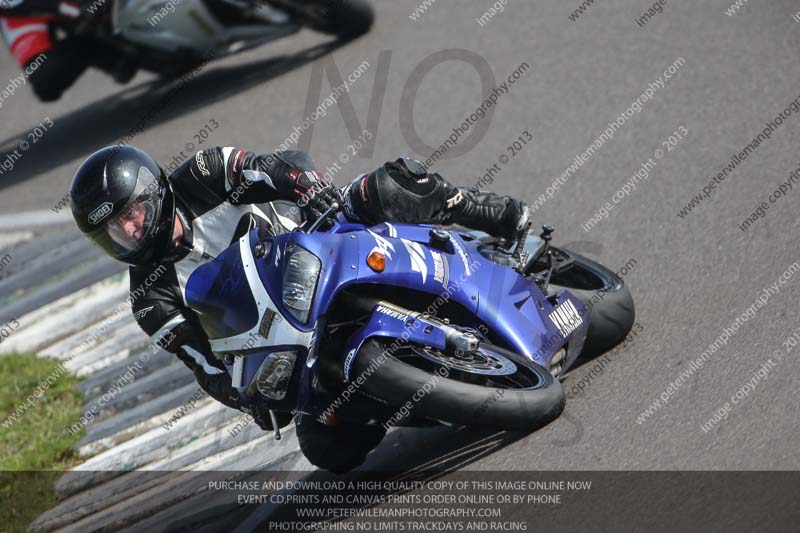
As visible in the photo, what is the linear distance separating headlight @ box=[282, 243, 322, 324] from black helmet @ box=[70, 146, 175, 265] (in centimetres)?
83

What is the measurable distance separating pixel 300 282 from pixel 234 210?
1160 mm

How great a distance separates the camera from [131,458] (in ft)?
20.5

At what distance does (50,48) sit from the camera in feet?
35.8

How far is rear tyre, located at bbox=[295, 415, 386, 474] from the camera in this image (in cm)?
511

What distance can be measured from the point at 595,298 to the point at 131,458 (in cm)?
293

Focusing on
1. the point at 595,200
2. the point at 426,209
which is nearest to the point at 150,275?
the point at 426,209

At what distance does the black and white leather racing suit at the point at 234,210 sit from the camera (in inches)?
199

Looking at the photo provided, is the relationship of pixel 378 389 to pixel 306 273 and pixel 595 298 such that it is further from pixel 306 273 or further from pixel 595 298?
pixel 595 298

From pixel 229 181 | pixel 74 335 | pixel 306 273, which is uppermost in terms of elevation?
pixel 306 273

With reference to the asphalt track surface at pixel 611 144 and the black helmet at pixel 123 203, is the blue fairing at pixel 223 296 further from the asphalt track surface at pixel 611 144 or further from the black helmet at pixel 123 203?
the asphalt track surface at pixel 611 144

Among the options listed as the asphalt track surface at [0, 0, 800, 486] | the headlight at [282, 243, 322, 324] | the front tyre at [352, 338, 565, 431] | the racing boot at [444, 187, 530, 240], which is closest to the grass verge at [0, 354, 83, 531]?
the asphalt track surface at [0, 0, 800, 486]

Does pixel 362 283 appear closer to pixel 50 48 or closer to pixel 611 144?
pixel 611 144

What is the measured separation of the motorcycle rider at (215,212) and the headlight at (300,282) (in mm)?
540

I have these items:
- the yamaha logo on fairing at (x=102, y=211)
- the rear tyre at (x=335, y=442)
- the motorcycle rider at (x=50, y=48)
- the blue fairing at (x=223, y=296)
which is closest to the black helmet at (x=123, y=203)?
the yamaha logo on fairing at (x=102, y=211)
